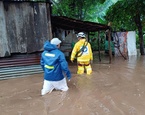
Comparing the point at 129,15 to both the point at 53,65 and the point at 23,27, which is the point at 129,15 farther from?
the point at 53,65

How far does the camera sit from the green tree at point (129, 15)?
12.6 m

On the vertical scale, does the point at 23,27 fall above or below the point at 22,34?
above

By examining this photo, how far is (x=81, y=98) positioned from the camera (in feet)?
17.3

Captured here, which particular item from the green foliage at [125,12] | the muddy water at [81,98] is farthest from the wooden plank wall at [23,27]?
the green foliage at [125,12]

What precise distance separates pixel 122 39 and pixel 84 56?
780cm

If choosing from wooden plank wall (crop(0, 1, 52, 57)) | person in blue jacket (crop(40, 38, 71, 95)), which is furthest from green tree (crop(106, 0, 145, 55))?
person in blue jacket (crop(40, 38, 71, 95))

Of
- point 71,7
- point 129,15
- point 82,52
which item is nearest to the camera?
point 82,52

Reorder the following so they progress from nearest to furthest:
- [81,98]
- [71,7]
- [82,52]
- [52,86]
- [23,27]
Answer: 1. [81,98]
2. [52,86]
3. [82,52]
4. [23,27]
5. [71,7]

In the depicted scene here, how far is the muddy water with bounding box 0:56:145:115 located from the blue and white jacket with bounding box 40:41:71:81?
0.53 meters

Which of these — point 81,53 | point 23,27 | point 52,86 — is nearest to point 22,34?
→ point 23,27

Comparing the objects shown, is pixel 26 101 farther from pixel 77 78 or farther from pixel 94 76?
pixel 94 76

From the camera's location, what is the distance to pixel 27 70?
27.1 ft

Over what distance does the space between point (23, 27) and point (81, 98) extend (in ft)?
13.6

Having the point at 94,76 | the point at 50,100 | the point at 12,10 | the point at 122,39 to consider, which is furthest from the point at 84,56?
the point at 122,39
